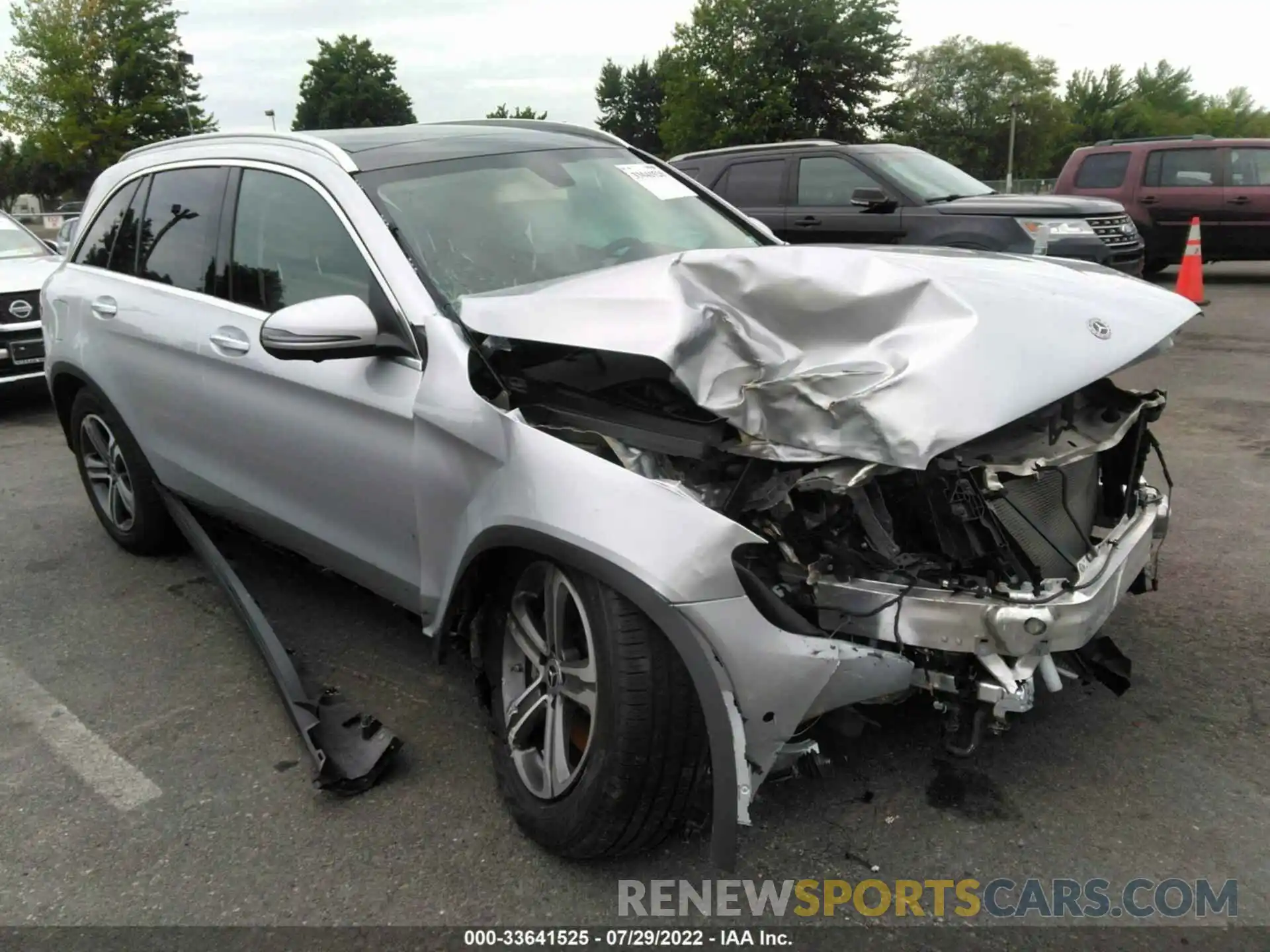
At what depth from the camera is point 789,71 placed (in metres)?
50.7

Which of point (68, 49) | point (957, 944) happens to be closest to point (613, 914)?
point (957, 944)

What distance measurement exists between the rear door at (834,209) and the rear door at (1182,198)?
19.7 feet

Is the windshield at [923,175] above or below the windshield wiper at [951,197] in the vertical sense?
above

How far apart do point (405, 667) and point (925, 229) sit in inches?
270

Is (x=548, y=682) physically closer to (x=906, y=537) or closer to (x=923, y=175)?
(x=906, y=537)

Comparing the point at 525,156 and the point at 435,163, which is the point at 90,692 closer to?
the point at 435,163

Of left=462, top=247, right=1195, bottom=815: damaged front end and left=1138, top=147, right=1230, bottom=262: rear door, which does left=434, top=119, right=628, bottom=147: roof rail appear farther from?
left=1138, top=147, right=1230, bottom=262: rear door

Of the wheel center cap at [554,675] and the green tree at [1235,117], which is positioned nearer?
the wheel center cap at [554,675]

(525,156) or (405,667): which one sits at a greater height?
(525,156)

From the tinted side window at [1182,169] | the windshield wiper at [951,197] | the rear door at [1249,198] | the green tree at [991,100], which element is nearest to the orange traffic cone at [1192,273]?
the rear door at [1249,198]

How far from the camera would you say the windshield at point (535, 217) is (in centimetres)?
311

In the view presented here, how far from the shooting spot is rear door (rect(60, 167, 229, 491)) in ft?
12.7

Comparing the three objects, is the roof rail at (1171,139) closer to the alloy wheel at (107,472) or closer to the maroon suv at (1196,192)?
the maroon suv at (1196,192)

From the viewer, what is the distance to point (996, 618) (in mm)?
2213
